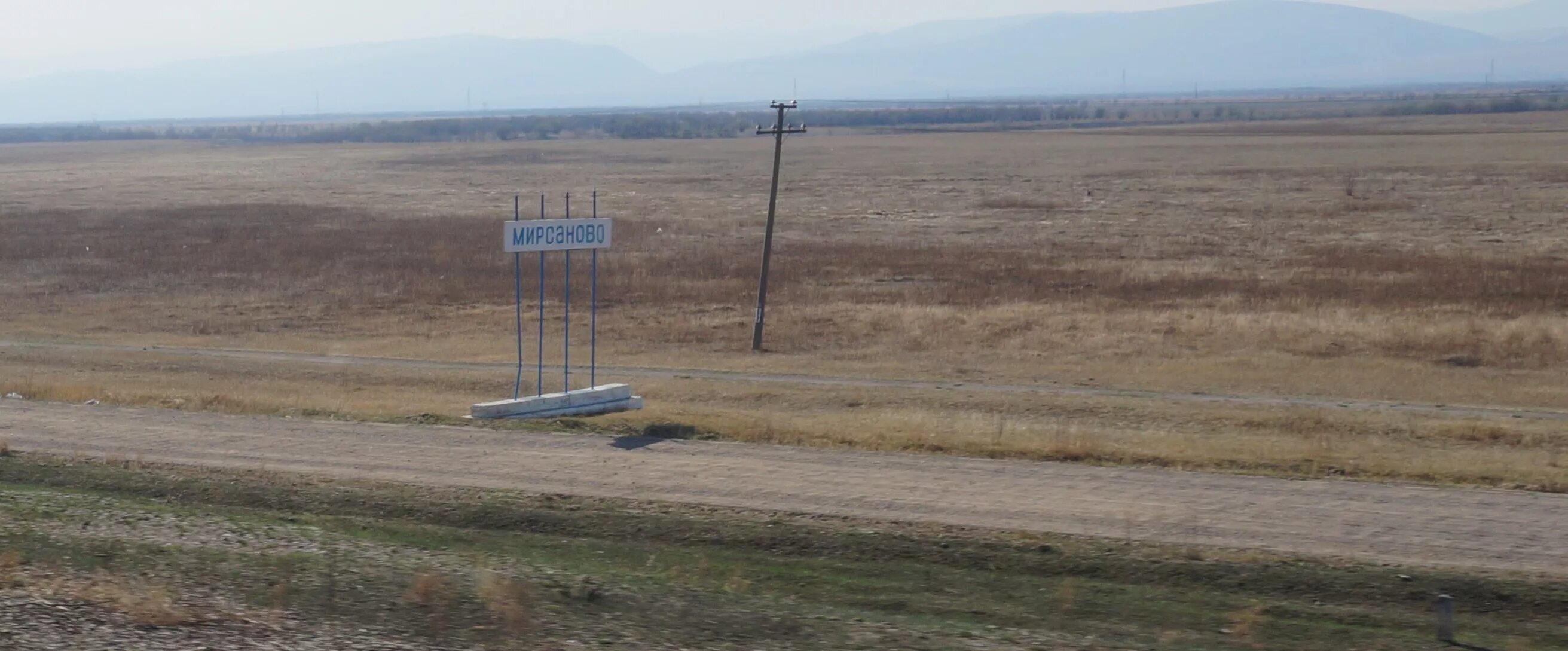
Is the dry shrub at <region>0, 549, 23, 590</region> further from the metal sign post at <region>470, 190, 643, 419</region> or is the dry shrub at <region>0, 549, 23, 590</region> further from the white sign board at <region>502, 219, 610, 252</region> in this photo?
the white sign board at <region>502, 219, 610, 252</region>

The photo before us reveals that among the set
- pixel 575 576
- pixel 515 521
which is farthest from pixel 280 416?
pixel 575 576

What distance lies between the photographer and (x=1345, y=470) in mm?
16703

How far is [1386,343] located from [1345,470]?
14686 mm

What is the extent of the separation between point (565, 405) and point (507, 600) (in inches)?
400

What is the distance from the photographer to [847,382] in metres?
27.3

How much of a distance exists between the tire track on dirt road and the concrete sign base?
19.2ft

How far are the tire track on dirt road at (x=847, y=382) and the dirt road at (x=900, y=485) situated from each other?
26.4 ft

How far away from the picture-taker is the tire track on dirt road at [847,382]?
23.3 meters

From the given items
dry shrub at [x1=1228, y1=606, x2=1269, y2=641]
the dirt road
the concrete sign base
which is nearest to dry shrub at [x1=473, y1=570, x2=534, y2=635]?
the dirt road

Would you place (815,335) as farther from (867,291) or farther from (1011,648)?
(1011,648)

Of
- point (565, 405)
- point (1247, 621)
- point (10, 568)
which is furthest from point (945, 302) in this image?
point (10, 568)

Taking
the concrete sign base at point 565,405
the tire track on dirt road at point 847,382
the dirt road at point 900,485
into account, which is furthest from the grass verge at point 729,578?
the tire track on dirt road at point 847,382

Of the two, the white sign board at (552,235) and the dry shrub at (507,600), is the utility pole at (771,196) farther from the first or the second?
the dry shrub at (507,600)

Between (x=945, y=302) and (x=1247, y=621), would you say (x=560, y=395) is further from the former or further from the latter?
(x=945, y=302)
